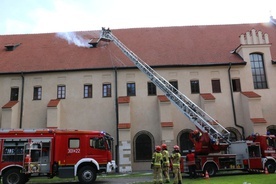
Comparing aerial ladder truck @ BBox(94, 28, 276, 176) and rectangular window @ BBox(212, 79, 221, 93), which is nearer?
aerial ladder truck @ BBox(94, 28, 276, 176)

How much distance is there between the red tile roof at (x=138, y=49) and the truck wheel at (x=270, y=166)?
11.5 m

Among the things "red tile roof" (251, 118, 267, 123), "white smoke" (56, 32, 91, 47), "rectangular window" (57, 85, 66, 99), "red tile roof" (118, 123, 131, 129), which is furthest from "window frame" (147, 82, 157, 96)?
"red tile roof" (251, 118, 267, 123)

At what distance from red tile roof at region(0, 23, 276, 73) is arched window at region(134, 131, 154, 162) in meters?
6.61

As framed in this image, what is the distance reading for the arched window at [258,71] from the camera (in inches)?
1052

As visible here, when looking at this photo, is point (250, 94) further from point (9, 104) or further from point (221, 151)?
point (9, 104)

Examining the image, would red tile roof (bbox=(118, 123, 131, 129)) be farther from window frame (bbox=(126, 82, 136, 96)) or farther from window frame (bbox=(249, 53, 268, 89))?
window frame (bbox=(249, 53, 268, 89))

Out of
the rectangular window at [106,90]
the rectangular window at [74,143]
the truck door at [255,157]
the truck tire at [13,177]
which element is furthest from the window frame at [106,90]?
the truck door at [255,157]

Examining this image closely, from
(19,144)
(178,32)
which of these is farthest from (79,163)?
(178,32)

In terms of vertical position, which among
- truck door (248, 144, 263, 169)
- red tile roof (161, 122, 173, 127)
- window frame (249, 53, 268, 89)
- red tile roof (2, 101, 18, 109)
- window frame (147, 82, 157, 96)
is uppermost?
window frame (249, 53, 268, 89)

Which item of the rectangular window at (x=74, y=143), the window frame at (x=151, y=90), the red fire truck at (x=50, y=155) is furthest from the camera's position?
the window frame at (x=151, y=90)

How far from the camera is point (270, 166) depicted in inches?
696

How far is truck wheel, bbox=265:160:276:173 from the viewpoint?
693 inches

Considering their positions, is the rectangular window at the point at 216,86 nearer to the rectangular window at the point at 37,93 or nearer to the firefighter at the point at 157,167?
the firefighter at the point at 157,167

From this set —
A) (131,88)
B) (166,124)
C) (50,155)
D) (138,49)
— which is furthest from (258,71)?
(50,155)
